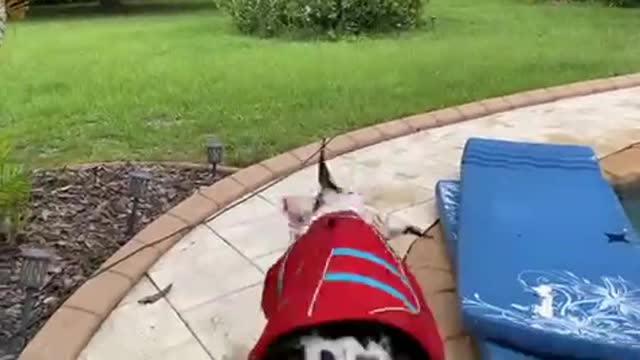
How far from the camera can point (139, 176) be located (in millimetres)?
3488

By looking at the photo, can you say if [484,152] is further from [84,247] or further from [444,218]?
[84,247]

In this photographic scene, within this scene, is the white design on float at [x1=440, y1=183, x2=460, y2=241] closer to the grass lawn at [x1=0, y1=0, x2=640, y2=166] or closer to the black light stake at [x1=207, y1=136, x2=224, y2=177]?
the black light stake at [x1=207, y1=136, x2=224, y2=177]

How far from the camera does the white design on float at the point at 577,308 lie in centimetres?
247

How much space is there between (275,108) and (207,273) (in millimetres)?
2632

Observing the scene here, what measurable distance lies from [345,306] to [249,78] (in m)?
5.07

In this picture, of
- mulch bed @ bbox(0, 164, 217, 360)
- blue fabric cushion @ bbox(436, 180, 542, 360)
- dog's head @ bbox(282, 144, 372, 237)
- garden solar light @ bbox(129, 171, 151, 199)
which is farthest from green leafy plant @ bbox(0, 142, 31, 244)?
blue fabric cushion @ bbox(436, 180, 542, 360)

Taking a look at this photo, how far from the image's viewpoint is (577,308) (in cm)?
260

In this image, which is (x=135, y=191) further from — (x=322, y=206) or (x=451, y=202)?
(x=322, y=206)

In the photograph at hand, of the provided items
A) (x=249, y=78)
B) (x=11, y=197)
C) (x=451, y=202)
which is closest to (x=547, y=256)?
(x=451, y=202)

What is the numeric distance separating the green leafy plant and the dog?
5.63ft

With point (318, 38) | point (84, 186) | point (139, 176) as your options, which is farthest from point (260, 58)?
point (139, 176)

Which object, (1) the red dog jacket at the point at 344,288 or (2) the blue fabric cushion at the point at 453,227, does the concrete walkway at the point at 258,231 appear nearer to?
(2) the blue fabric cushion at the point at 453,227

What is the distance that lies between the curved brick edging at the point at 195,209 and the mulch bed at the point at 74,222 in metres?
0.14

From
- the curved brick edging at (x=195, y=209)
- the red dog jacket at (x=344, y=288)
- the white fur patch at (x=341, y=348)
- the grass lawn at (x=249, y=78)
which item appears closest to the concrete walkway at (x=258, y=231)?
the curved brick edging at (x=195, y=209)
